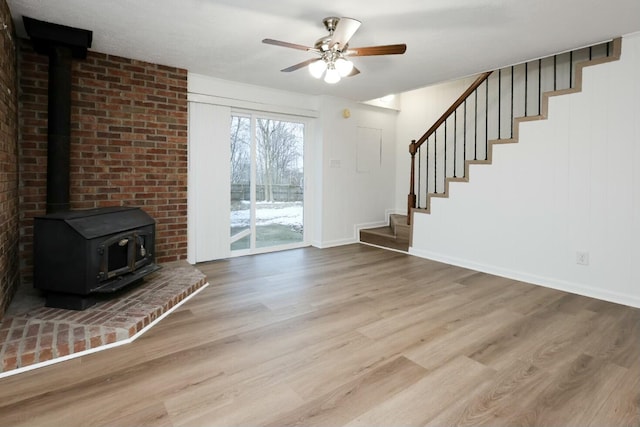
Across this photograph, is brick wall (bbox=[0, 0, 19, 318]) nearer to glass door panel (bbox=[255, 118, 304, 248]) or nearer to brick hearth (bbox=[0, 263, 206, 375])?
brick hearth (bbox=[0, 263, 206, 375])

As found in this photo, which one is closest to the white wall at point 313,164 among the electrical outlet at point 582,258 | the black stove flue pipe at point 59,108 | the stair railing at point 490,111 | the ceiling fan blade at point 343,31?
the stair railing at point 490,111

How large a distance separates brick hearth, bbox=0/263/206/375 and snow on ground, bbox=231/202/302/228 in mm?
1791

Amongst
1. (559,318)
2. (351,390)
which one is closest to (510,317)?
(559,318)

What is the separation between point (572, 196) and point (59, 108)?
490 cm

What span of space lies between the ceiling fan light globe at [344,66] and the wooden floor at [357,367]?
2010 millimetres

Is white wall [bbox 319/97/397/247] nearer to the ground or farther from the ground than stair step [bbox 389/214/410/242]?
farther from the ground

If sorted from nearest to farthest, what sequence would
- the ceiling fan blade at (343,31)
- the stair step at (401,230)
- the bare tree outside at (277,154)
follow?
the ceiling fan blade at (343,31), the bare tree outside at (277,154), the stair step at (401,230)

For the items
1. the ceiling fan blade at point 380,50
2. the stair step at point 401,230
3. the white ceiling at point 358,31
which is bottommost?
the stair step at point 401,230

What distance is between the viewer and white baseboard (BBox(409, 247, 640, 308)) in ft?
10.1

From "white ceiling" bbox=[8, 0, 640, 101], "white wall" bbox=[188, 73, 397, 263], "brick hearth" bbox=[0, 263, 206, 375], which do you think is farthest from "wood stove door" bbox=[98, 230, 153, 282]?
"white ceiling" bbox=[8, 0, 640, 101]

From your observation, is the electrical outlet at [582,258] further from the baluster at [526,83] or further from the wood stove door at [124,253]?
the wood stove door at [124,253]

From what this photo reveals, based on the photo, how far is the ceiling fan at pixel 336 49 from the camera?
98.9 inches

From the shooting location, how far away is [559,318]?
107 inches

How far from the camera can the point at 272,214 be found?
5047 mm
